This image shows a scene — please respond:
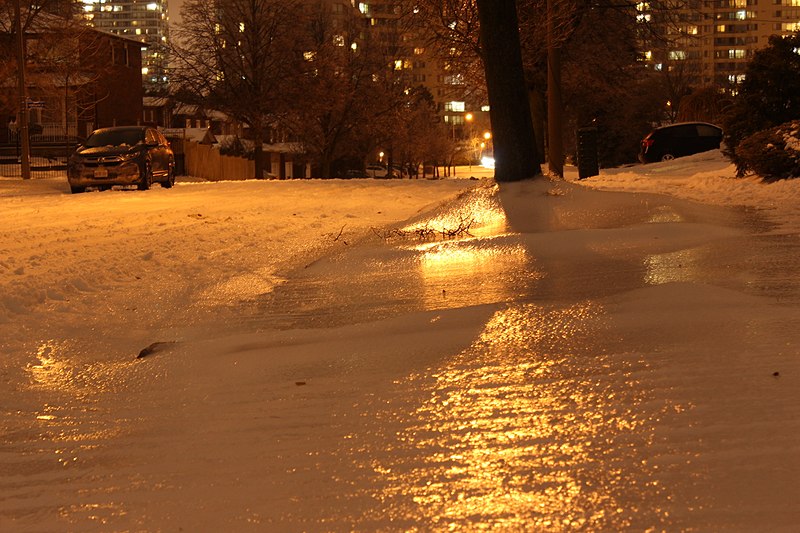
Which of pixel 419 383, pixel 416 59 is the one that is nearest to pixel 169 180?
pixel 416 59

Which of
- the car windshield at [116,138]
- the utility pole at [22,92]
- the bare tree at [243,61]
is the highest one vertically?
the bare tree at [243,61]

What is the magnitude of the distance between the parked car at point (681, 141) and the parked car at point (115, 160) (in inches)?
662

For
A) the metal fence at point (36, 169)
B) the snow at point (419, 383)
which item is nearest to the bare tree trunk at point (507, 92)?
the snow at point (419, 383)

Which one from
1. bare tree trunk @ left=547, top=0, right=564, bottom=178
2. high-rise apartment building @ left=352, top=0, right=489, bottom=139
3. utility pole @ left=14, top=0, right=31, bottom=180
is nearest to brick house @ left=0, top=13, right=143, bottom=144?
utility pole @ left=14, top=0, right=31, bottom=180

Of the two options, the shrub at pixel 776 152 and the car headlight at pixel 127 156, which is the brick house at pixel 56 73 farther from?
the shrub at pixel 776 152

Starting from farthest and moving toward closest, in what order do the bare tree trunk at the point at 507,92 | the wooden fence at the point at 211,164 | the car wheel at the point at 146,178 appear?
the wooden fence at the point at 211,164 → the car wheel at the point at 146,178 → the bare tree trunk at the point at 507,92

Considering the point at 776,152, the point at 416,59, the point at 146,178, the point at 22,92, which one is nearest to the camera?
the point at 776,152

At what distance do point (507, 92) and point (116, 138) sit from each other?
15.0 metres

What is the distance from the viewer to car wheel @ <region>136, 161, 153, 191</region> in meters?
25.4

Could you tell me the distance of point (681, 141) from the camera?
3381 centimetres

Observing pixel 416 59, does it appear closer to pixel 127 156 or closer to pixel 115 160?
pixel 127 156

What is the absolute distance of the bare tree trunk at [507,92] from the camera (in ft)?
45.1

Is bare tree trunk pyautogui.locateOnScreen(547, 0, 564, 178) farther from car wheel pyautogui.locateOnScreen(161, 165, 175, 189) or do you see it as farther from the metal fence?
the metal fence

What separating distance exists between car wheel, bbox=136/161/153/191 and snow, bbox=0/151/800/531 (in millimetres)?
14446
